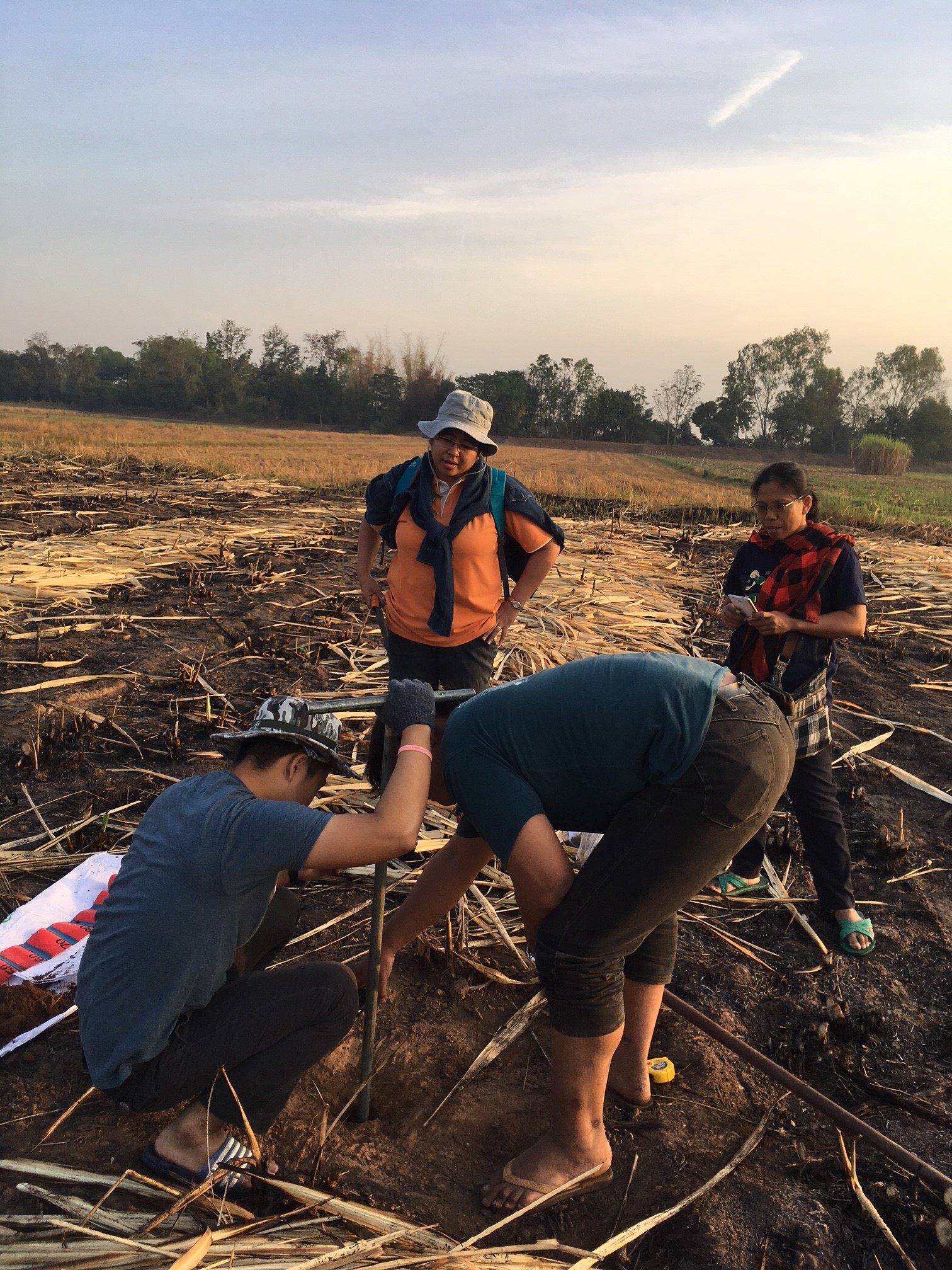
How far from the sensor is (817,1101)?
7.88ft

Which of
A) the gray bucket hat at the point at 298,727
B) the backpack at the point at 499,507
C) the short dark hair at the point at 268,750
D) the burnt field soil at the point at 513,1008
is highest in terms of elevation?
the backpack at the point at 499,507

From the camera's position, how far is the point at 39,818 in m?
3.65

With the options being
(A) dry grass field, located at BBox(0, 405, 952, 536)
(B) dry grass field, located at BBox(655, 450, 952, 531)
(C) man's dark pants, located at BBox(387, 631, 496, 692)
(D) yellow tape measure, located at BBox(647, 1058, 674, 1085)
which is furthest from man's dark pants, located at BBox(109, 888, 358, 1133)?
(A) dry grass field, located at BBox(0, 405, 952, 536)

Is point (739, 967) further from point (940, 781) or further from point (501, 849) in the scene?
point (940, 781)

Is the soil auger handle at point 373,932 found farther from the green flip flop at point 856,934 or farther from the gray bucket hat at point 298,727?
the green flip flop at point 856,934

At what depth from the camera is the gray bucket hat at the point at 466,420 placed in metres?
3.33

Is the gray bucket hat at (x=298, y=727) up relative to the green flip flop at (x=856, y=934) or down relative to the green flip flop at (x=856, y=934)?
up

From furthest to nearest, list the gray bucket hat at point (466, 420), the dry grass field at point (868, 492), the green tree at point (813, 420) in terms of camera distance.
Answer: the green tree at point (813, 420) < the dry grass field at point (868, 492) < the gray bucket hat at point (466, 420)

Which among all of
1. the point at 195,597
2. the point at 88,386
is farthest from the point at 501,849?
the point at 88,386

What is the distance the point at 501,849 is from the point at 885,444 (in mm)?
47085

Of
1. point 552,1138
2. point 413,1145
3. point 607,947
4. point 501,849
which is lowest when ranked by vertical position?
point 413,1145

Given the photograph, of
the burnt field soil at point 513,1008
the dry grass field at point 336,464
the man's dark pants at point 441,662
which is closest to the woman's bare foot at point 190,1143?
the burnt field soil at point 513,1008

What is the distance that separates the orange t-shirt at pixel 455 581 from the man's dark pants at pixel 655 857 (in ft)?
5.42

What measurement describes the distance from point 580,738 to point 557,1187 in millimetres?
1170
